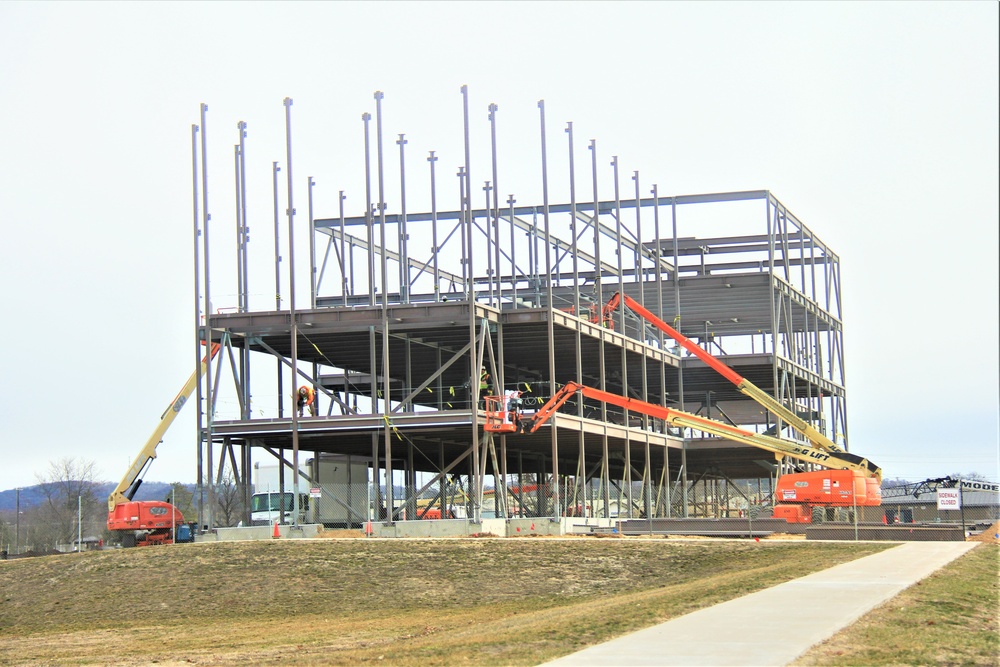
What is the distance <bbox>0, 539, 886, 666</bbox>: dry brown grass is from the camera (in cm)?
2383

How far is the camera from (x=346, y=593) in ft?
117

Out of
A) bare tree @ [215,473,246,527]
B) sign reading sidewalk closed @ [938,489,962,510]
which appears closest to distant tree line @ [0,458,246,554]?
bare tree @ [215,473,246,527]

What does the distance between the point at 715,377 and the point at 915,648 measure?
194 feet

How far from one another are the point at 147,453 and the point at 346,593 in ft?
82.0

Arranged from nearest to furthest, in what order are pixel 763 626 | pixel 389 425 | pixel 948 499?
pixel 763 626, pixel 948 499, pixel 389 425

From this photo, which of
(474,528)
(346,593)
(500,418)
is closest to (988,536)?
(474,528)

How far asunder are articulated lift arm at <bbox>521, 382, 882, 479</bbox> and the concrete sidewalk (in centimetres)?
2514

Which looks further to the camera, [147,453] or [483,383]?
[147,453]

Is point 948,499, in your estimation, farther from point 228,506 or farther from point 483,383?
point 228,506

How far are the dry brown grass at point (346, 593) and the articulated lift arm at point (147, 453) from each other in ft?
37.2

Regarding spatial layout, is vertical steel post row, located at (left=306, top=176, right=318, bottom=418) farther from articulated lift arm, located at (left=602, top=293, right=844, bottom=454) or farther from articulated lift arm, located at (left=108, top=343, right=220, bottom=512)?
articulated lift arm, located at (left=602, top=293, right=844, bottom=454)

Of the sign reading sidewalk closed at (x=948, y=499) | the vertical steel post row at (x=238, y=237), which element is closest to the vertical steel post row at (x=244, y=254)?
the vertical steel post row at (x=238, y=237)

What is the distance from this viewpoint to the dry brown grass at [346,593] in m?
23.8

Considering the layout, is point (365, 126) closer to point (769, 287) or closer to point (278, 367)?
point (278, 367)
